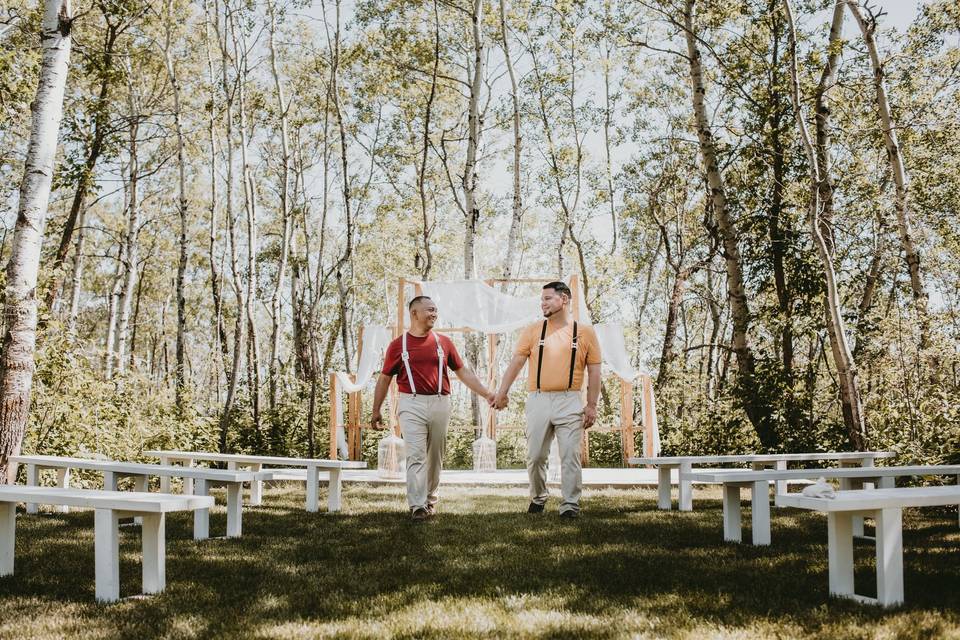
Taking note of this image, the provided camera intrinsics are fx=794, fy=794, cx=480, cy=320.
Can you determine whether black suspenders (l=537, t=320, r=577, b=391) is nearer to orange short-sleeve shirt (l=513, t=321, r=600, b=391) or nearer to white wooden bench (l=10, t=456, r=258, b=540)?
orange short-sleeve shirt (l=513, t=321, r=600, b=391)

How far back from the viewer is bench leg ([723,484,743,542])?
536cm

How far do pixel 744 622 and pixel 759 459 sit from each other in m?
4.80

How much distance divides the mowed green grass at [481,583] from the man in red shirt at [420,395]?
1.29 ft

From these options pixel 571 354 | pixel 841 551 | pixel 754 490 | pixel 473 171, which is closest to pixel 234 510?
pixel 571 354

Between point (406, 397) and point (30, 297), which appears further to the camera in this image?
point (30, 297)

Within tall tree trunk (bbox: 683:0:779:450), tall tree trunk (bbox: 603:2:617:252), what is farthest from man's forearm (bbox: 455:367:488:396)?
tall tree trunk (bbox: 603:2:617:252)

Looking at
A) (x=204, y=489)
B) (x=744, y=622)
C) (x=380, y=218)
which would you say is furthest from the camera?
(x=380, y=218)

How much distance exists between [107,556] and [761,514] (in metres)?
3.95

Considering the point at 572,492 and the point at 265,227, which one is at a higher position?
the point at 265,227

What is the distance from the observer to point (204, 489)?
20.1ft

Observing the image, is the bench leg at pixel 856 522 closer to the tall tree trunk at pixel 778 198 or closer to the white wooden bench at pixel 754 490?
the white wooden bench at pixel 754 490

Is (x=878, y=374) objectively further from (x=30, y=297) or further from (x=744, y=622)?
(x=30, y=297)

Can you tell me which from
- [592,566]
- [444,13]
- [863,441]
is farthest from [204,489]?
[444,13]

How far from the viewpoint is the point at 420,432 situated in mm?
6590
